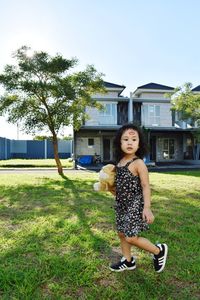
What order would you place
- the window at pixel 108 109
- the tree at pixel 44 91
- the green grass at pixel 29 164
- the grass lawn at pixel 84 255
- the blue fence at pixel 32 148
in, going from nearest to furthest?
1. the grass lawn at pixel 84 255
2. the tree at pixel 44 91
3. the green grass at pixel 29 164
4. the window at pixel 108 109
5. the blue fence at pixel 32 148

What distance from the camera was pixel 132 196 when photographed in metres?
2.79

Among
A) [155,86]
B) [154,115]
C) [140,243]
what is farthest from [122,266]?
[155,86]

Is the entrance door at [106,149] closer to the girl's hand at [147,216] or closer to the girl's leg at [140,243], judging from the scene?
the girl's leg at [140,243]

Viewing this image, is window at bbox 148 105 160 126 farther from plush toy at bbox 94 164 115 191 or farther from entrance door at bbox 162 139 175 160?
plush toy at bbox 94 164 115 191

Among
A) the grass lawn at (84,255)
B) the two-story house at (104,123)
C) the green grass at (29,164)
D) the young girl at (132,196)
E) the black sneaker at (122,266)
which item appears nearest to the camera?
the grass lawn at (84,255)

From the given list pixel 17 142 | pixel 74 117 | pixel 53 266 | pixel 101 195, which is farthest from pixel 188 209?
pixel 17 142

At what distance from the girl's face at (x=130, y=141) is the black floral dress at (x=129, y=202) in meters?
0.11

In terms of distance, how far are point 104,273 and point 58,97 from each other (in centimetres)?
1065

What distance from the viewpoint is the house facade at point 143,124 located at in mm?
24078

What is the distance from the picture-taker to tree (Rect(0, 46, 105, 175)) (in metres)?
12.5

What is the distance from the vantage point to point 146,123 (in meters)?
25.0

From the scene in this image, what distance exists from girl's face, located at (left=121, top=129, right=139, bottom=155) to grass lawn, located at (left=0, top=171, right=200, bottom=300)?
1226 millimetres

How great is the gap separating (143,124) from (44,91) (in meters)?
13.4

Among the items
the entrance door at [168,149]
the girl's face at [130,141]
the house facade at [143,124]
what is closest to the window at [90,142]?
the house facade at [143,124]
